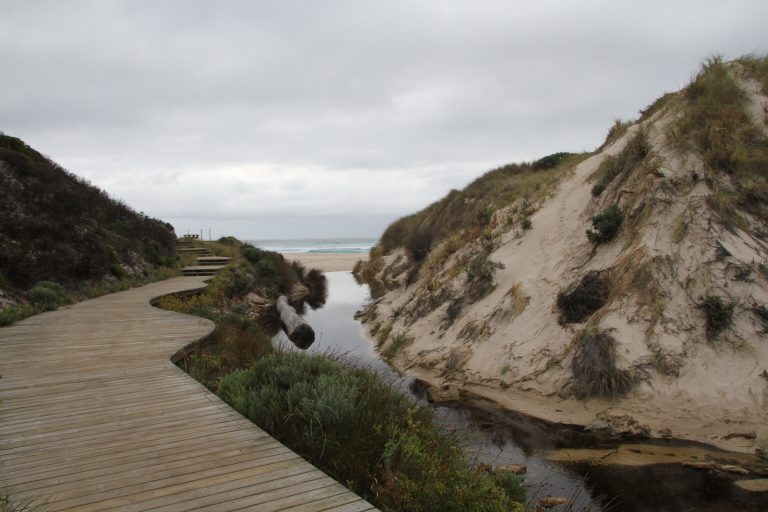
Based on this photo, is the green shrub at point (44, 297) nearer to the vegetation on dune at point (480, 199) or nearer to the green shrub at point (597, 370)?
the green shrub at point (597, 370)

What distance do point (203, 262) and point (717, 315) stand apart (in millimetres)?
25579

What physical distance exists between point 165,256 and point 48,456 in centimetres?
2286

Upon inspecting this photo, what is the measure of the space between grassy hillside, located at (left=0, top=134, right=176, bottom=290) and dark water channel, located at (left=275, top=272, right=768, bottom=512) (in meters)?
13.2

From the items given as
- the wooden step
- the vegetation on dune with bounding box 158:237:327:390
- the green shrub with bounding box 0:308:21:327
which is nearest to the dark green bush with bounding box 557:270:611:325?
the vegetation on dune with bounding box 158:237:327:390

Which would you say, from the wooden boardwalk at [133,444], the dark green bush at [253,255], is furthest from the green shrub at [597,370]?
the dark green bush at [253,255]

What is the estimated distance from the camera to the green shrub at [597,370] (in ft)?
29.6

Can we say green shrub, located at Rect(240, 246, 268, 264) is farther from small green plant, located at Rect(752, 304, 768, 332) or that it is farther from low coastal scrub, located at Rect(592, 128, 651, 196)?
small green plant, located at Rect(752, 304, 768, 332)

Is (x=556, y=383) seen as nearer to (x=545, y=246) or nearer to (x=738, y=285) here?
(x=738, y=285)

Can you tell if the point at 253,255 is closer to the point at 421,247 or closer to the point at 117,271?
the point at 421,247

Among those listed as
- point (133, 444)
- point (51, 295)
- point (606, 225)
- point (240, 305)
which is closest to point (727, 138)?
point (606, 225)

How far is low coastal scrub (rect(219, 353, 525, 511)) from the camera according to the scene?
4004 mm

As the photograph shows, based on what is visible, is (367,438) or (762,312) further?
(762,312)

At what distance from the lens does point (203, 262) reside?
28.9m

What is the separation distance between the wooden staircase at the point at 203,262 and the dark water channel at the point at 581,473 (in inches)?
687
